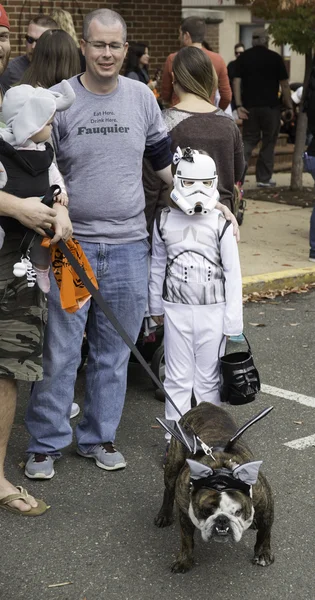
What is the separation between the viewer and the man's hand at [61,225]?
4.07 metres

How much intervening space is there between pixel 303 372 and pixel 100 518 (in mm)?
2473

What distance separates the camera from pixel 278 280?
8797 mm

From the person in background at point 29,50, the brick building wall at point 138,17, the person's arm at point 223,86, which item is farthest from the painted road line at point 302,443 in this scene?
the brick building wall at point 138,17

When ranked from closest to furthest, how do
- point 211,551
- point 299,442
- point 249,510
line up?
point 249,510, point 211,551, point 299,442

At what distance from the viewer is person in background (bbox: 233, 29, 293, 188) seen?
14055mm

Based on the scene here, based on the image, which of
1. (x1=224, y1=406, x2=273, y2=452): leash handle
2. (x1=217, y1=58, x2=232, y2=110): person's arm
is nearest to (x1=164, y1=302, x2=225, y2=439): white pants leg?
(x1=224, y1=406, x2=273, y2=452): leash handle

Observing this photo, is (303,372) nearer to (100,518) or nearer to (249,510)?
(100,518)

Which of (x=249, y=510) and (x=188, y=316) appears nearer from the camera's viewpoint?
(x=249, y=510)

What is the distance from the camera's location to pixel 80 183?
4.51m

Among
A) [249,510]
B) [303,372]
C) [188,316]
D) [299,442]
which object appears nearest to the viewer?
[249,510]

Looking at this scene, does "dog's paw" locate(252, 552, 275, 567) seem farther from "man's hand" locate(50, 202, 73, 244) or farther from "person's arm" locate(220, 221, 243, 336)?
"man's hand" locate(50, 202, 73, 244)

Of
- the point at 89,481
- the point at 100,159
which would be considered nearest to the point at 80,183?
the point at 100,159

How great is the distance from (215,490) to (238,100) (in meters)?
11.4

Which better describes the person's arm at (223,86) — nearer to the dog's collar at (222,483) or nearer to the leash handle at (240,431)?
the leash handle at (240,431)
